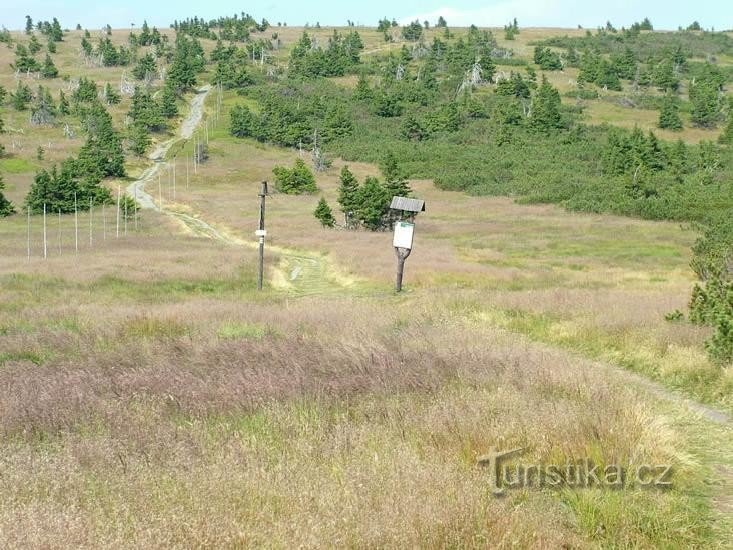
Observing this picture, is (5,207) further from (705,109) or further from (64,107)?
(705,109)

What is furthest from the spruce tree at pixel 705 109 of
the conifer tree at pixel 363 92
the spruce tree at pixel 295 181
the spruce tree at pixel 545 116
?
the spruce tree at pixel 295 181

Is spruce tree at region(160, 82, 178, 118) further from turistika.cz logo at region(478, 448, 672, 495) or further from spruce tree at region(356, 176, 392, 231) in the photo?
turistika.cz logo at region(478, 448, 672, 495)

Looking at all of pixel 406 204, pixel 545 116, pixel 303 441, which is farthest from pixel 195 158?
pixel 303 441

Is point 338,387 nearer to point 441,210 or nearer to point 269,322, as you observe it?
point 269,322

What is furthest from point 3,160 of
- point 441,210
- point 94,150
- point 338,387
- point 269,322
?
point 338,387

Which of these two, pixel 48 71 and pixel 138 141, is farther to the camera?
pixel 48 71

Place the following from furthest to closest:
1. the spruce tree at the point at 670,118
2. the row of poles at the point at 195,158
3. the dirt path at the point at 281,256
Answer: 1. the spruce tree at the point at 670,118
2. the row of poles at the point at 195,158
3. the dirt path at the point at 281,256

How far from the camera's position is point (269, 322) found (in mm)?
14617

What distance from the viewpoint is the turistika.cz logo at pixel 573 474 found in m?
5.47

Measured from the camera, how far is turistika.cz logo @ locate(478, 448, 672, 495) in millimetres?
5473

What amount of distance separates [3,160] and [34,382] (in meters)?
105

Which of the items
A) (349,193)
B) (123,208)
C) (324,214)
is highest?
(349,193)

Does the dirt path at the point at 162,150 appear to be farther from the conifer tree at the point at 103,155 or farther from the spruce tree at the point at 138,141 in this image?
the conifer tree at the point at 103,155

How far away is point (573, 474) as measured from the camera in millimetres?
5637
